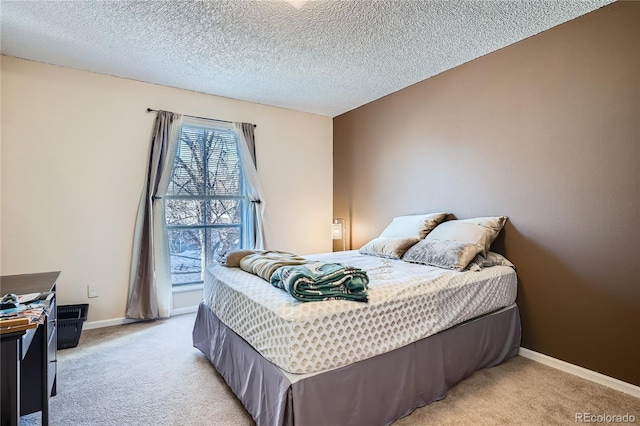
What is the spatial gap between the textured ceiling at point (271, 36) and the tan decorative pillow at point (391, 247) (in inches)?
64.2

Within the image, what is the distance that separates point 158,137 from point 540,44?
357 centimetres

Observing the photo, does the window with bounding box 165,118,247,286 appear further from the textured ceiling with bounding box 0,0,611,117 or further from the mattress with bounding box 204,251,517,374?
the mattress with bounding box 204,251,517,374

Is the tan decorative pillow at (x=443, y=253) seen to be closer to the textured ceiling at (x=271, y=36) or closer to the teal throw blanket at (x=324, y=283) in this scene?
the teal throw blanket at (x=324, y=283)

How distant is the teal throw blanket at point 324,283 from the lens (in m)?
1.62

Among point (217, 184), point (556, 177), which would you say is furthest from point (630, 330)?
point (217, 184)

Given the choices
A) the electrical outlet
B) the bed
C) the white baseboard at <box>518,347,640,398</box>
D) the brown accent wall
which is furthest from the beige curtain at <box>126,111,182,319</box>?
the white baseboard at <box>518,347,640,398</box>

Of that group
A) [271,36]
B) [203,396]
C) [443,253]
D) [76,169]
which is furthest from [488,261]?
[76,169]

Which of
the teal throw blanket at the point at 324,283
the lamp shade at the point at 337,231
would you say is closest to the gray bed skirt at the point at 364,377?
the teal throw blanket at the point at 324,283

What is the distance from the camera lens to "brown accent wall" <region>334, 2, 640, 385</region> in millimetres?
2084

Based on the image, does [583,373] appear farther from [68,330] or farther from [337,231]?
[68,330]

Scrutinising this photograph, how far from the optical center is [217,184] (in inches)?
154

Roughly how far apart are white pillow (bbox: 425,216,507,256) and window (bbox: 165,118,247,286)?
2.43 metres

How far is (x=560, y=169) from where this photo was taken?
2.38 m

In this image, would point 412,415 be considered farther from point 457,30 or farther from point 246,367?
point 457,30
